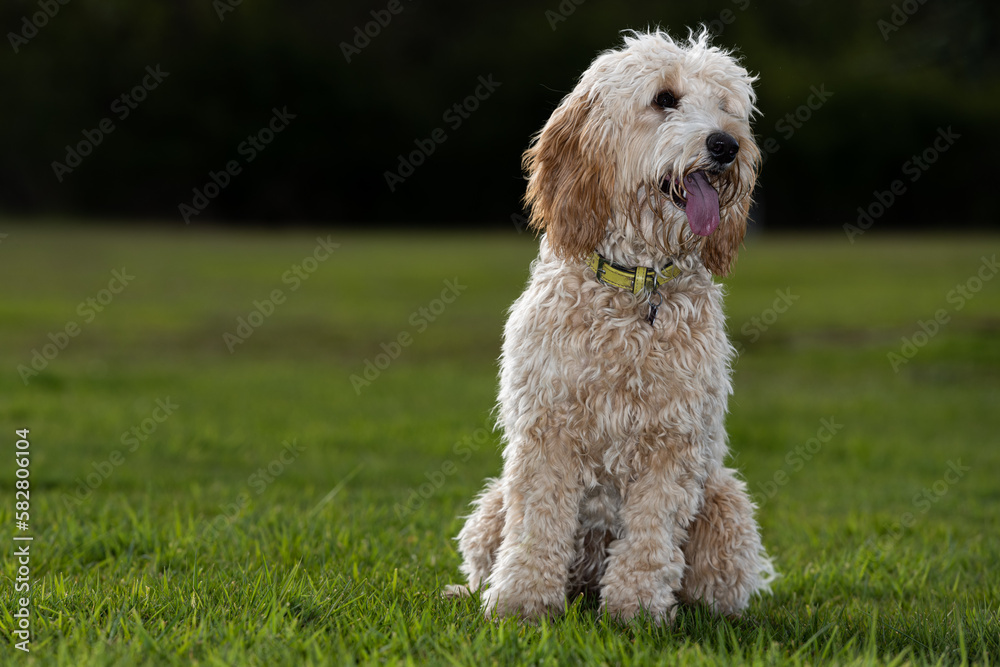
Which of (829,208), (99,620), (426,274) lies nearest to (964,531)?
(99,620)

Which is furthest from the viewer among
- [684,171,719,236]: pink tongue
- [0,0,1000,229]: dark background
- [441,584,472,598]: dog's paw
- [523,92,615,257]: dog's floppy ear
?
[0,0,1000,229]: dark background

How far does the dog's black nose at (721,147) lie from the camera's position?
4133 millimetres

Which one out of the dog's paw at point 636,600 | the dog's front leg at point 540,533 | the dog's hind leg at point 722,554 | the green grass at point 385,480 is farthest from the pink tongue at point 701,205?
the green grass at point 385,480

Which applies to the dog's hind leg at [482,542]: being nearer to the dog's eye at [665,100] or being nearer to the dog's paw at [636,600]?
the dog's paw at [636,600]

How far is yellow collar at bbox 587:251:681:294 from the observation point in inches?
177

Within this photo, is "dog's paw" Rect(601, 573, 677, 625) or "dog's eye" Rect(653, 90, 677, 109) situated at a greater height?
"dog's eye" Rect(653, 90, 677, 109)

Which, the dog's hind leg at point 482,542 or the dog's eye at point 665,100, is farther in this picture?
the dog's hind leg at point 482,542

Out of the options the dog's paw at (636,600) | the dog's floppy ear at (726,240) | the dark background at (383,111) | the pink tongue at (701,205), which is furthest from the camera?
the dark background at (383,111)

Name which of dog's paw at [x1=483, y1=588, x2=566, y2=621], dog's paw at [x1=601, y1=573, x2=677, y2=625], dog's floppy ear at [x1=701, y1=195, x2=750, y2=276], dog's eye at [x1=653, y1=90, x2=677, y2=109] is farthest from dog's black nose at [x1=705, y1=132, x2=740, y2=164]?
dog's paw at [x1=483, y1=588, x2=566, y2=621]

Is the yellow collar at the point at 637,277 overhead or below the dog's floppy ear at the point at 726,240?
below

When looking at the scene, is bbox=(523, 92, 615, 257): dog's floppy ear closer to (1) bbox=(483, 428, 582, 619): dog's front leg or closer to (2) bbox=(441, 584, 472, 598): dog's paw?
(1) bbox=(483, 428, 582, 619): dog's front leg

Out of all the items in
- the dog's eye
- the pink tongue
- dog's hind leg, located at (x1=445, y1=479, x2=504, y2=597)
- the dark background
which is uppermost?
the dog's eye

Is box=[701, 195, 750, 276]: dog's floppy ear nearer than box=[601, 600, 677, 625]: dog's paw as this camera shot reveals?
No

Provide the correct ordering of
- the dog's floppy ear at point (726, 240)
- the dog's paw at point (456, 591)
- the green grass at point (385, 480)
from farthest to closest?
1. the dog's paw at point (456, 591)
2. the dog's floppy ear at point (726, 240)
3. the green grass at point (385, 480)
